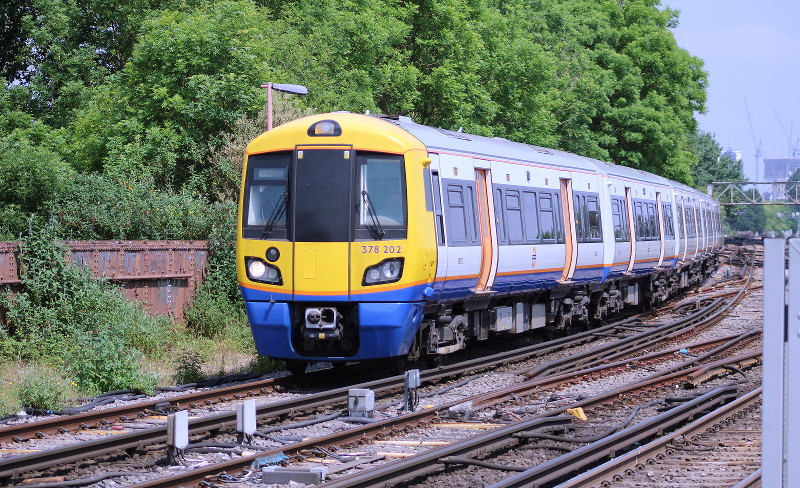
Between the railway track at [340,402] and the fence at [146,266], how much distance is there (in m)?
4.60

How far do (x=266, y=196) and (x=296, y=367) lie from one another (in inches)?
91.5

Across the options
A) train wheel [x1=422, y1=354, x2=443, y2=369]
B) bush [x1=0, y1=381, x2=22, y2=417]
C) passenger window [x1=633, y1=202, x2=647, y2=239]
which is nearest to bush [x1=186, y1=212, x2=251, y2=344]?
train wheel [x1=422, y1=354, x2=443, y2=369]

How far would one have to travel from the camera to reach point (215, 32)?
23703 millimetres

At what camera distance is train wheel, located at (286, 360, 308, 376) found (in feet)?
43.8

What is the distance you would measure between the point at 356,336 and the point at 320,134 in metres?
2.49

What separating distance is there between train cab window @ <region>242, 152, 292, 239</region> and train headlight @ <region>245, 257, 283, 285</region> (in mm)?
309

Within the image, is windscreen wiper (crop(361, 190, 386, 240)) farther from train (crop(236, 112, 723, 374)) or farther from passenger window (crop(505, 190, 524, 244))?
passenger window (crop(505, 190, 524, 244))

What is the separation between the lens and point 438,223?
1287 cm

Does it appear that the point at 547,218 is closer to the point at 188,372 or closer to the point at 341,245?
the point at 341,245

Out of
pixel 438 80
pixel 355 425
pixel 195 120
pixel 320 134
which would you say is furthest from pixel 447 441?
pixel 438 80

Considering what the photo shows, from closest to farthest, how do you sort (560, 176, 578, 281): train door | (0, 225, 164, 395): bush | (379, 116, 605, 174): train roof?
(379, 116, 605, 174): train roof
(0, 225, 164, 395): bush
(560, 176, 578, 281): train door

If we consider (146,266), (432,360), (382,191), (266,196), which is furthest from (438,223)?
(146,266)

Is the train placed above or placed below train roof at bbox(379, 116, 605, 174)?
below

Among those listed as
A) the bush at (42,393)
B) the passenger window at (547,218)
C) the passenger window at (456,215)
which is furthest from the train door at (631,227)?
the bush at (42,393)
